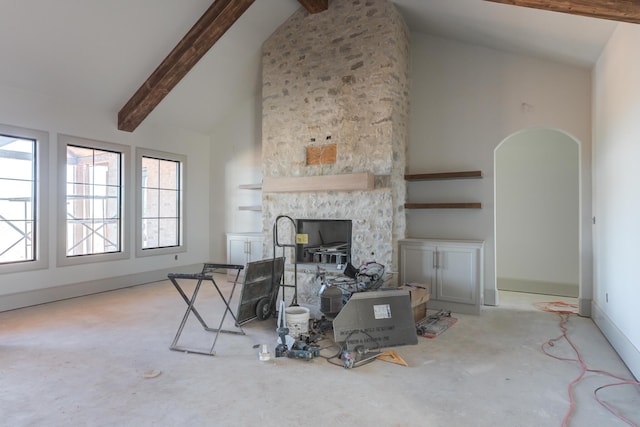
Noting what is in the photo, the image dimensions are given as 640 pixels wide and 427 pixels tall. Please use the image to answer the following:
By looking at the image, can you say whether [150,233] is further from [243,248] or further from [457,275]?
[457,275]

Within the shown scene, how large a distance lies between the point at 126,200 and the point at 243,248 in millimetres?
2175

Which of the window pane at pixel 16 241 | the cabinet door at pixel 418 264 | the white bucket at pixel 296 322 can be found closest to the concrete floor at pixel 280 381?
the white bucket at pixel 296 322

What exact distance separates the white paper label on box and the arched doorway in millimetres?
3393

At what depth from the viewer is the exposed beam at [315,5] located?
223 inches

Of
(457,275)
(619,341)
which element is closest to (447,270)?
(457,275)

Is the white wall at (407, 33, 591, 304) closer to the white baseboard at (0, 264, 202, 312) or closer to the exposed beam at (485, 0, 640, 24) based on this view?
the exposed beam at (485, 0, 640, 24)

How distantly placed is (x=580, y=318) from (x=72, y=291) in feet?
23.3

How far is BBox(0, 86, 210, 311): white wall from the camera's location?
517 cm

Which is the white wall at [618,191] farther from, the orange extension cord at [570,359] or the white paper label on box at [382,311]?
the white paper label on box at [382,311]

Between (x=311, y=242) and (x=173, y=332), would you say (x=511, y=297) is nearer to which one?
(x=311, y=242)

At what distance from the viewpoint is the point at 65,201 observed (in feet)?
18.6

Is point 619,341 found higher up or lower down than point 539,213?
lower down

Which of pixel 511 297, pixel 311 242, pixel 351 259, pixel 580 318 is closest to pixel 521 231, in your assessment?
pixel 511 297

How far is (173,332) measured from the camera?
416 cm
